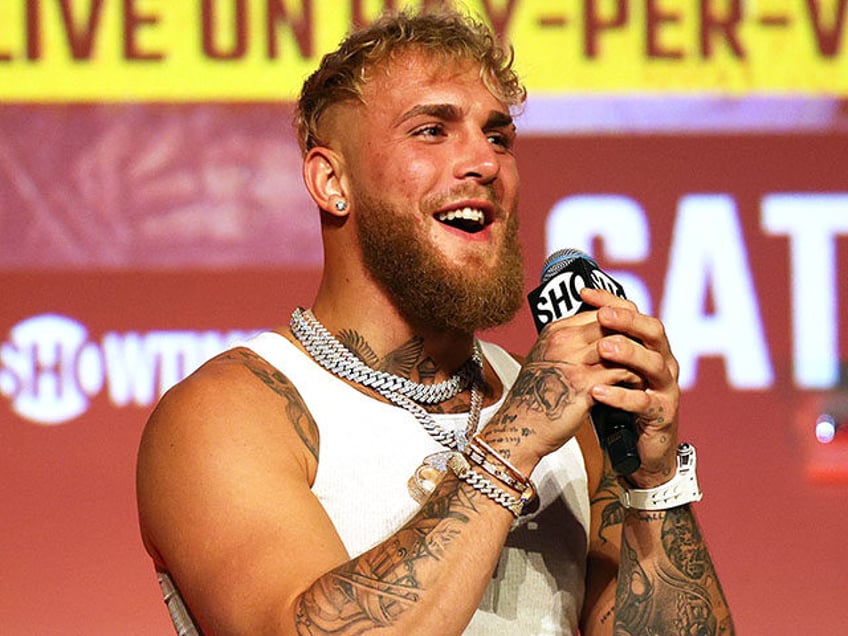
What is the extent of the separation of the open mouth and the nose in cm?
4

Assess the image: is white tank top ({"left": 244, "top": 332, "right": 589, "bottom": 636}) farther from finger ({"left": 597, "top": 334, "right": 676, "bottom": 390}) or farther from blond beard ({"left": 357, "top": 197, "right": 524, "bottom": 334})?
finger ({"left": 597, "top": 334, "right": 676, "bottom": 390})

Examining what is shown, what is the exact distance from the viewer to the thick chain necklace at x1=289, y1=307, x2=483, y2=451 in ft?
5.74

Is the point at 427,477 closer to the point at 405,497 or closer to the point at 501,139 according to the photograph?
the point at 405,497

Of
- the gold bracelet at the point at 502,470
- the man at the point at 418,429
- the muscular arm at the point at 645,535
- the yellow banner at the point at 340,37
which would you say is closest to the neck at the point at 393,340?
the man at the point at 418,429

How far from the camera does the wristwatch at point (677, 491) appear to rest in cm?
164

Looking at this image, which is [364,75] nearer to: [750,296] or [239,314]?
[239,314]

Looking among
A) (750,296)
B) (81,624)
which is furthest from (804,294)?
(81,624)

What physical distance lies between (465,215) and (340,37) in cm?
127

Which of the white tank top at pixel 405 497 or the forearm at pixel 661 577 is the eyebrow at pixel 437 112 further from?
the forearm at pixel 661 577

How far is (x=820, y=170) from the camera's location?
115 inches

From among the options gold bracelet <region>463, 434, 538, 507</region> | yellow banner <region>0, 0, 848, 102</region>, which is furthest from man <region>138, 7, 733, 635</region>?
yellow banner <region>0, 0, 848, 102</region>

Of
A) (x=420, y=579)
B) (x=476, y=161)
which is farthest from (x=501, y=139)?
(x=420, y=579)

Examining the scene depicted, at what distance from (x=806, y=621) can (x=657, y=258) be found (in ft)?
2.71

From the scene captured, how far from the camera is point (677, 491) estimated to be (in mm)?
1641
